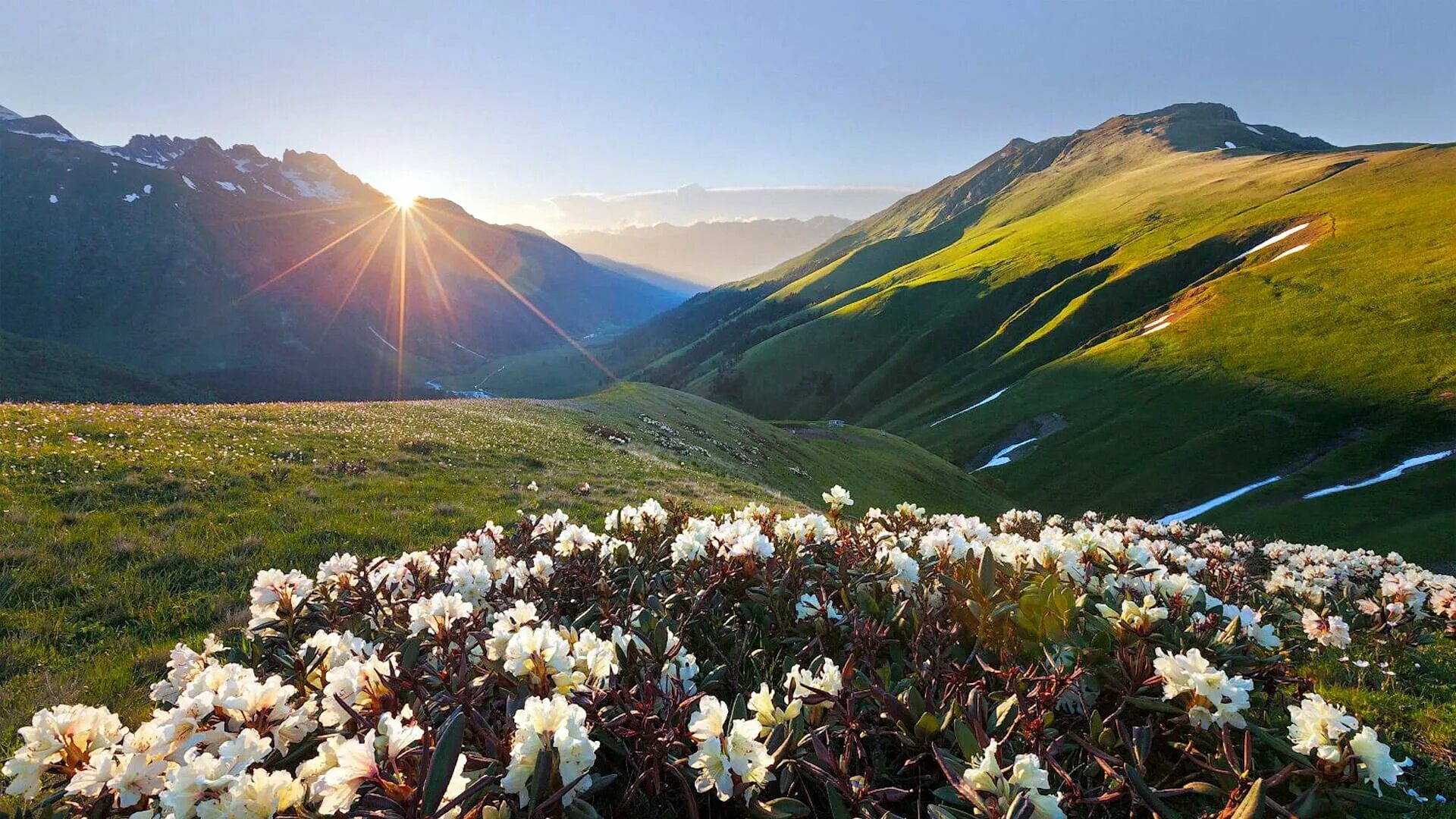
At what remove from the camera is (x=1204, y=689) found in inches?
130

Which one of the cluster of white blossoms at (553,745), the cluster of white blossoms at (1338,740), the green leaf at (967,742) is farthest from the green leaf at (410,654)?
the cluster of white blossoms at (1338,740)

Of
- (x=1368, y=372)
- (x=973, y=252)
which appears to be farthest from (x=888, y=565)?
(x=973, y=252)

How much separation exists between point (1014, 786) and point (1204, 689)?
4.54ft

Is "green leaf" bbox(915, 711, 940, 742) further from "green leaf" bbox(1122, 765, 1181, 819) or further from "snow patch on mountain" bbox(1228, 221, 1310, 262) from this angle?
"snow patch on mountain" bbox(1228, 221, 1310, 262)

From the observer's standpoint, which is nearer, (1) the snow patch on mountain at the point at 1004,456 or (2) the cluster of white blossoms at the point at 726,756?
(2) the cluster of white blossoms at the point at 726,756

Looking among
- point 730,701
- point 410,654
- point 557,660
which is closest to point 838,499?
point 730,701

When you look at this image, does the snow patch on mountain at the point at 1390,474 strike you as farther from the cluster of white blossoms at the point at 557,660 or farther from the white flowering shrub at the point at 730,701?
the cluster of white blossoms at the point at 557,660

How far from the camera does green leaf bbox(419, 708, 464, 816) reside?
2500mm

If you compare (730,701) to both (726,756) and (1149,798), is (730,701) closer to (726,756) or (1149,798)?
(726,756)

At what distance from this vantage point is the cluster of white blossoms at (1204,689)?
10.8 ft

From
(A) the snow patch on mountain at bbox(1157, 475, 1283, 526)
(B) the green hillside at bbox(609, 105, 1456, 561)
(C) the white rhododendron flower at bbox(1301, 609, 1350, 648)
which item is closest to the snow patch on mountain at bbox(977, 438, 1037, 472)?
(B) the green hillside at bbox(609, 105, 1456, 561)

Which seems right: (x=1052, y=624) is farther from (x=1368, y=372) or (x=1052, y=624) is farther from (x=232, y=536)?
(x=1368, y=372)

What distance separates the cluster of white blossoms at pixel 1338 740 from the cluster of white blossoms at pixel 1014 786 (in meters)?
1.53

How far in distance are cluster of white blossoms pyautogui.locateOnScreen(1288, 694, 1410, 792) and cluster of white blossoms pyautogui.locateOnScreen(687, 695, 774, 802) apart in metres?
2.73
